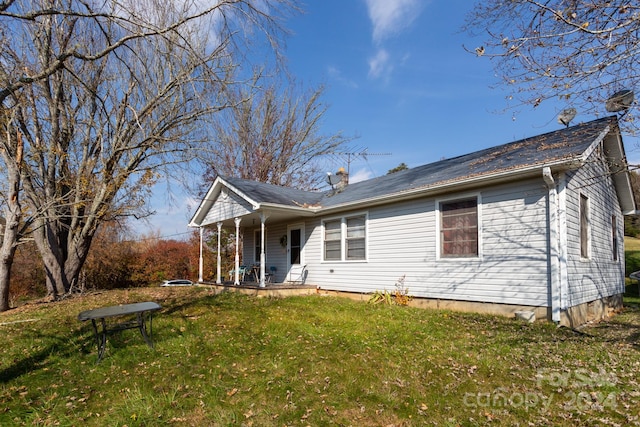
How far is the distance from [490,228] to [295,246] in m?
7.11

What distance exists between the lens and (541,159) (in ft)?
23.1

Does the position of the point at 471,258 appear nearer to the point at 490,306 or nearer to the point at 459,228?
the point at 459,228

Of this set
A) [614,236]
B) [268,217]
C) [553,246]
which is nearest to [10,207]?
[268,217]

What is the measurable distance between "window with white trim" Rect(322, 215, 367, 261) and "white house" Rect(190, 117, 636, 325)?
41mm

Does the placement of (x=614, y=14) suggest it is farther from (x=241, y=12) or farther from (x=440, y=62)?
(x=241, y=12)

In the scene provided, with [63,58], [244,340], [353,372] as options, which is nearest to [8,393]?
[244,340]

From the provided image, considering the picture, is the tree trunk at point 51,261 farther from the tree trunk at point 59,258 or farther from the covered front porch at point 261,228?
the covered front porch at point 261,228

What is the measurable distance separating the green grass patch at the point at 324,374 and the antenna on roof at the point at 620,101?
3456 millimetres

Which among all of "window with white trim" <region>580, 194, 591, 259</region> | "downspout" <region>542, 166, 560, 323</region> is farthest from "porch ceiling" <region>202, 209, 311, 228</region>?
"window with white trim" <region>580, 194, 591, 259</region>

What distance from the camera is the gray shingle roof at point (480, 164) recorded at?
285 inches

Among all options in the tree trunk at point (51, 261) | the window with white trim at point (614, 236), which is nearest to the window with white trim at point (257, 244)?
the tree trunk at point (51, 261)

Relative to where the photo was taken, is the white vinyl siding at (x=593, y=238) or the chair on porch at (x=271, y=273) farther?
the chair on porch at (x=271, y=273)

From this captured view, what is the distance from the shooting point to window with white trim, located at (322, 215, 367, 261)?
1087 centimetres

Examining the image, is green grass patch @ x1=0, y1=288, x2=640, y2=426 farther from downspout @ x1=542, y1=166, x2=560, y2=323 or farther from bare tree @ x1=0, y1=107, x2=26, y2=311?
bare tree @ x1=0, y1=107, x2=26, y2=311
